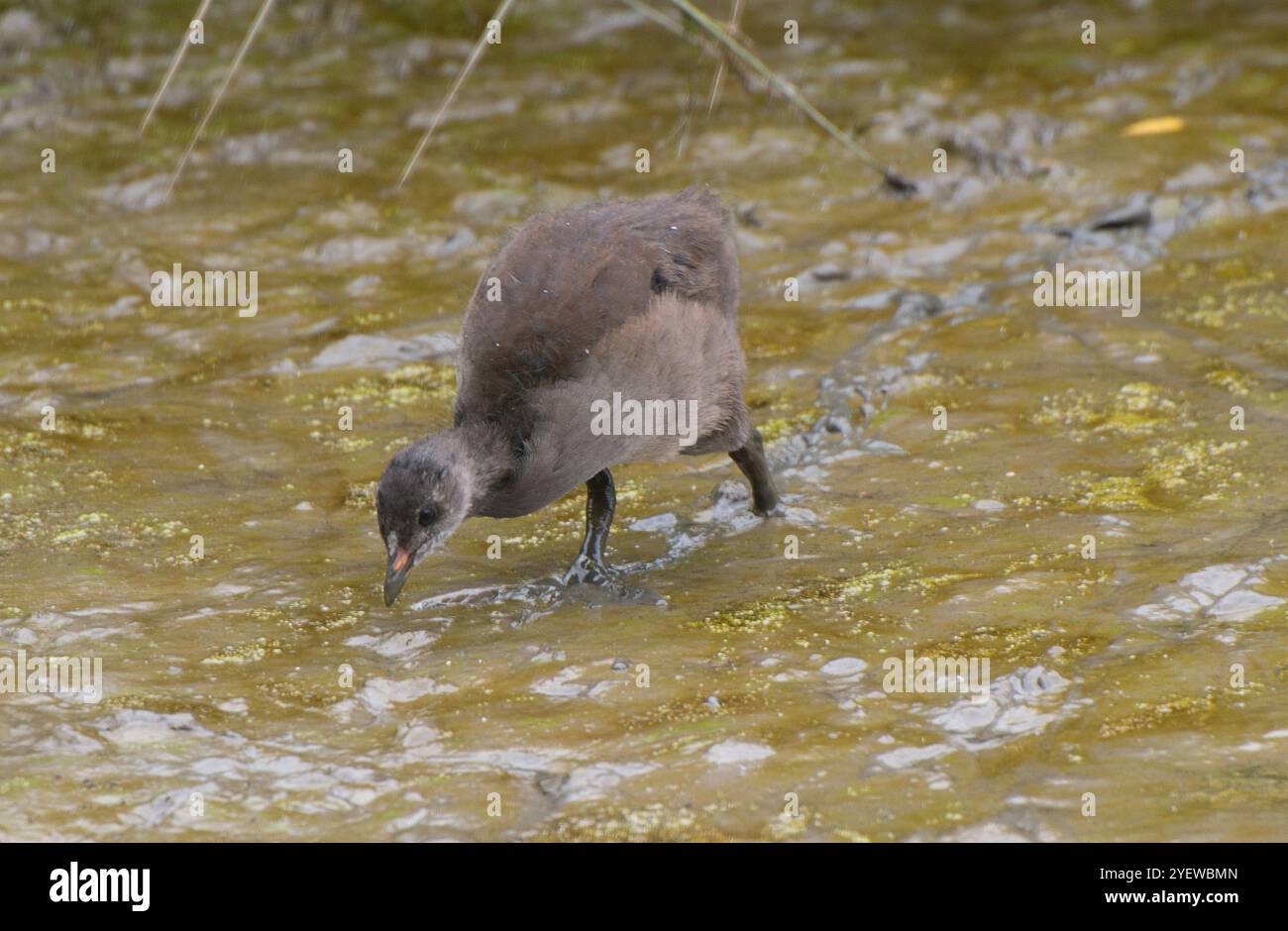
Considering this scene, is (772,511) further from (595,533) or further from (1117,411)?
(1117,411)

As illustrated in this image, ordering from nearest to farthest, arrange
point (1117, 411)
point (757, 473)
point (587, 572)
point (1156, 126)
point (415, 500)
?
1. point (415, 500)
2. point (587, 572)
3. point (757, 473)
4. point (1117, 411)
5. point (1156, 126)

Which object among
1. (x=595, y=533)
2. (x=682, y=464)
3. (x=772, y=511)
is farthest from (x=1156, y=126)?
(x=595, y=533)

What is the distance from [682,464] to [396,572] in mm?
2034

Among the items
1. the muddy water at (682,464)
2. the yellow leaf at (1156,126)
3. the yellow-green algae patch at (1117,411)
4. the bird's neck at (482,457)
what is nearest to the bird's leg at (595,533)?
the muddy water at (682,464)

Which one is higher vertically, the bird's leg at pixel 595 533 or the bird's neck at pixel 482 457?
the bird's neck at pixel 482 457

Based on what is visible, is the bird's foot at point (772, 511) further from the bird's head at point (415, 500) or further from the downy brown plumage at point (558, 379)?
the bird's head at point (415, 500)

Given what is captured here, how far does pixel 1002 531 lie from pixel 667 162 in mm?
4997

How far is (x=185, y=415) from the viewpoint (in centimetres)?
752

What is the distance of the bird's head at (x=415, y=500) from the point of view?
5.41 meters

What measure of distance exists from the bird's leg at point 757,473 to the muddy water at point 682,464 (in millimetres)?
121

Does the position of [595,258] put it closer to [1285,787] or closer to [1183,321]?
[1285,787]

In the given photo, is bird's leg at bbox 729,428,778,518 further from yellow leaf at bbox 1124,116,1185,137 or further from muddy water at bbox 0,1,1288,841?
yellow leaf at bbox 1124,116,1185,137

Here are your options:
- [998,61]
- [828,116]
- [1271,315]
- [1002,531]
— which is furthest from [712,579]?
[998,61]

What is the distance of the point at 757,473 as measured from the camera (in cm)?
645
